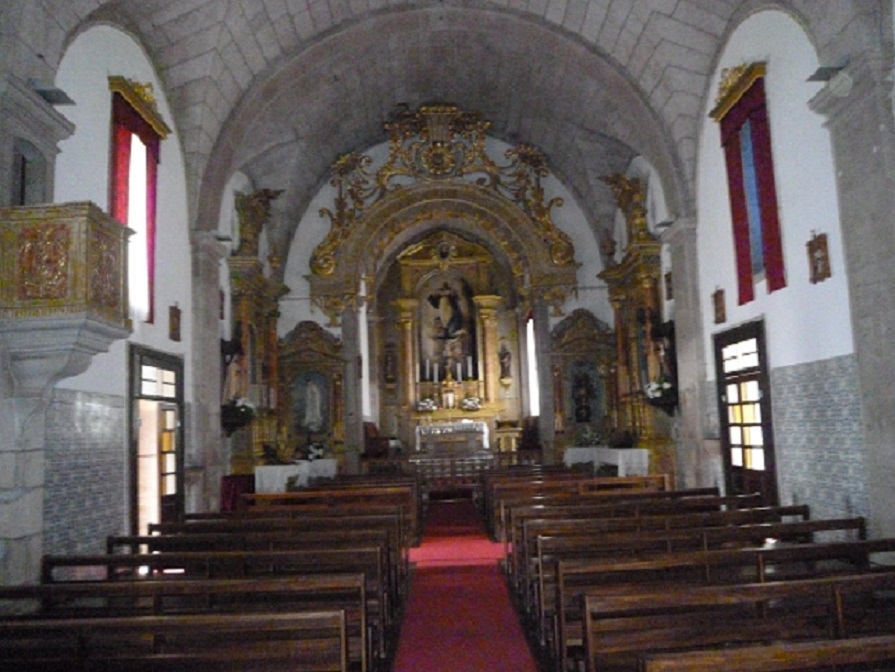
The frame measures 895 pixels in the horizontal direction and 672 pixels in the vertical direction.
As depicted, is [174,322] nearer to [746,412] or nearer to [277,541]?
[277,541]

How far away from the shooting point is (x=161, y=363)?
9.91 meters

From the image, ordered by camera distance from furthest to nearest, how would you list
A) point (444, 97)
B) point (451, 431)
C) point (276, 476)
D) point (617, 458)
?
1. point (451, 431)
2. point (444, 97)
3. point (617, 458)
4. point (276, 476)

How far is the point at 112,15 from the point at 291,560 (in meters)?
6.87

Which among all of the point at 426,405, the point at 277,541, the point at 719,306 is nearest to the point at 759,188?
the point at 719,306

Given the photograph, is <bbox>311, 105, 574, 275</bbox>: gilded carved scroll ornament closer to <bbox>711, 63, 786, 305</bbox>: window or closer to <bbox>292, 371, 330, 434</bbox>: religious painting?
<bbox>292, 371, 330, 434</bbox>: religious painting

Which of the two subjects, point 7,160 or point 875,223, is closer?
point 7,160

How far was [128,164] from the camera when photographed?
9172 millimetres

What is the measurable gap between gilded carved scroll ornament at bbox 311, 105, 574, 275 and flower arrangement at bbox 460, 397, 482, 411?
532cm

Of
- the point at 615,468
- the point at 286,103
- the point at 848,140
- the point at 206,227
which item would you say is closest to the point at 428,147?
the point at 286,103

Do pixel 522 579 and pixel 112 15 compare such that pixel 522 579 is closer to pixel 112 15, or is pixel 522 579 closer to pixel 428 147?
pixel 112 15

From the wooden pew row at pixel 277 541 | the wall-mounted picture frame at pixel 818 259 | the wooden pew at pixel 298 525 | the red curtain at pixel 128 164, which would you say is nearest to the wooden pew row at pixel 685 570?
the wooden pew row at pixel 277 541

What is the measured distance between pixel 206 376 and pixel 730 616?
8.53 metres

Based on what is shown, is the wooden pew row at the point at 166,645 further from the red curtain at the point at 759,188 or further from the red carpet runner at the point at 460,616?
the red curtain at the point at 759,188

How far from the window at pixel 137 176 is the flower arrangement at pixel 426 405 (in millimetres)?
11714
